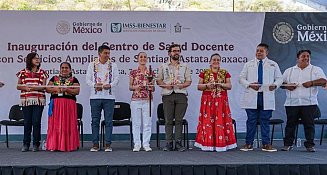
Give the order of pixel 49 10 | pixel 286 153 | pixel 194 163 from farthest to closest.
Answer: pixel 49 10 < pixel 286 153 < pixel 194 163

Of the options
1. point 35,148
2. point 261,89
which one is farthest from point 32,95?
point 261,89

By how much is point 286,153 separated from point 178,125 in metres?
1.45

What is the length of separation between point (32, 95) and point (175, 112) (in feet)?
6.30

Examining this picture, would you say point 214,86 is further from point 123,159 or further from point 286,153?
point 123,159

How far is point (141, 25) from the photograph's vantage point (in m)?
7.93

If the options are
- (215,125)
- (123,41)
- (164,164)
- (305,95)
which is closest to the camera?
(164,164)

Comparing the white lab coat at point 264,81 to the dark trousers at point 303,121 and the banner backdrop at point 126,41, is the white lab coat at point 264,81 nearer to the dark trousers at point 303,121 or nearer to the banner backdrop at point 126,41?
the dark trousers at point 303,121

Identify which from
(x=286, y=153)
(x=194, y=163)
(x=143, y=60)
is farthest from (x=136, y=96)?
(x=286, y=153)

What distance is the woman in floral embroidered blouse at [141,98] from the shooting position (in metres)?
6.28

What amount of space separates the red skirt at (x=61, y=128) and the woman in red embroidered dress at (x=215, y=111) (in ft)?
5.83

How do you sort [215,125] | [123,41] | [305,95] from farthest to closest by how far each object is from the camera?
[123,41]
[215,125]
[305,95]

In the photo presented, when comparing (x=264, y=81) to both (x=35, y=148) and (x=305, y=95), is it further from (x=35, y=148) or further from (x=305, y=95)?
(x=35, y=148)

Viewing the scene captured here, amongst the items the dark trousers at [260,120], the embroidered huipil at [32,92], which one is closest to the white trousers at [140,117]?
the embroidered huipil at [32,92]

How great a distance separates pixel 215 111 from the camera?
6.31 meters
